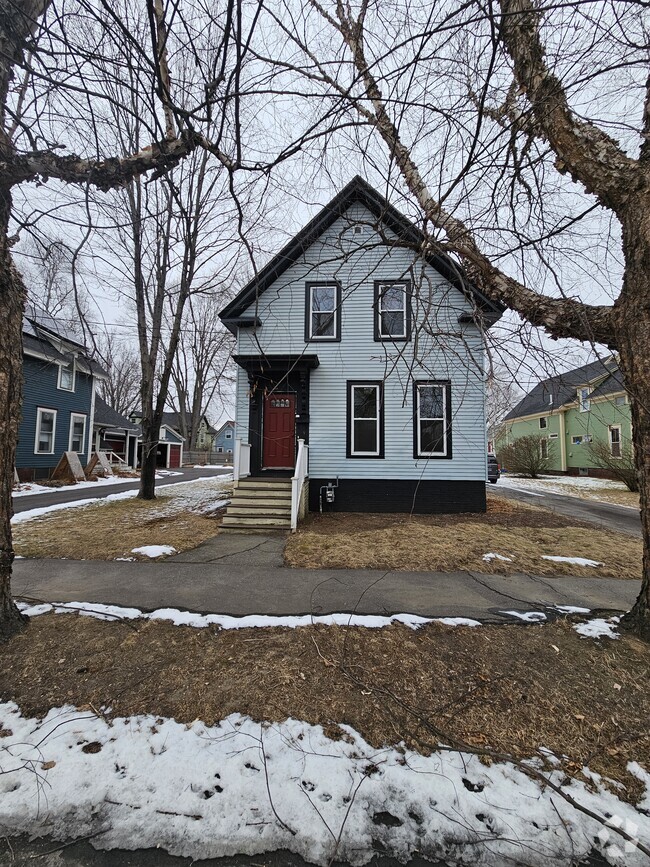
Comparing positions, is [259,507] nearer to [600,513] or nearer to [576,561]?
[576,561]

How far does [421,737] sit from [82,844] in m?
1.56

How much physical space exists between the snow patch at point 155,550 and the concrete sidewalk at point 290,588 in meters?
0.31

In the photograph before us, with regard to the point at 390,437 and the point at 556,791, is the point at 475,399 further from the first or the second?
the point at 556,791

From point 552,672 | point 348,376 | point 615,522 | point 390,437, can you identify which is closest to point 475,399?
point 390,437

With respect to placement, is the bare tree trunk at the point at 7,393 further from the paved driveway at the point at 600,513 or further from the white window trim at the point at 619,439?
the white window trim at the point at 619,439

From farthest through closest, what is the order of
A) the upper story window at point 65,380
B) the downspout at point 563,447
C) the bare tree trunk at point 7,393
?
the downspout at point 563,447 → the upper story window at point 65,380 → the bare tree trunk at point 7,393

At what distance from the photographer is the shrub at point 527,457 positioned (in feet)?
67.3

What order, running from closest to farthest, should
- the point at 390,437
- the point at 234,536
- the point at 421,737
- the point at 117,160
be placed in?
the point at 421,737
the point at 117,160
the point at 234,536
the point at 390,437

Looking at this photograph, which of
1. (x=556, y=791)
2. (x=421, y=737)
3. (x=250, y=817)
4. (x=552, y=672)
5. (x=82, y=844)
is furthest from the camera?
(x=552, y=672)

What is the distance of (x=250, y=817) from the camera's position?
1.46m

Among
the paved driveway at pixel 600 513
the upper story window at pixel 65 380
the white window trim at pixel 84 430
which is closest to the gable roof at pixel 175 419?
the white window trim at pixel 84 430

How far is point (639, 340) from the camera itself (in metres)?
2.57

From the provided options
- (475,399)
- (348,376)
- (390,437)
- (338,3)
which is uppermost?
(338,3)

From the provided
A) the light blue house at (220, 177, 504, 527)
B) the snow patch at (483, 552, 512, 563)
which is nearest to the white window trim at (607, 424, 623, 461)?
the light blue house at (220, 177, 504, 527)
